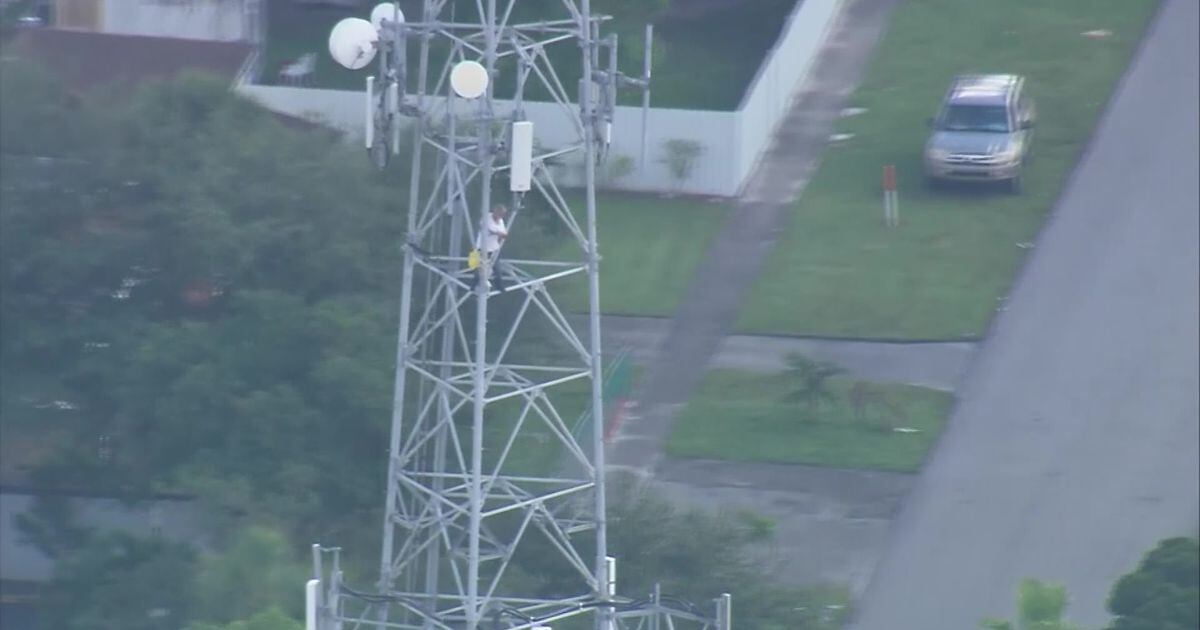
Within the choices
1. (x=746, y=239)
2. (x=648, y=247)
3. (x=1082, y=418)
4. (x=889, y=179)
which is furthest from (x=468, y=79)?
(x=889, y=179)

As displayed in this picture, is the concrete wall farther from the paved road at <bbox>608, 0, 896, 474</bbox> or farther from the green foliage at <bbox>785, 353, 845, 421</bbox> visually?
the green foliage at <bbox>785, 353, 845, 421</bbox>

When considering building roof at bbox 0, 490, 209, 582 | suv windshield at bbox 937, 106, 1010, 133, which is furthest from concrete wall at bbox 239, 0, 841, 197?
building roof at bbox 0, 490, 209, 582

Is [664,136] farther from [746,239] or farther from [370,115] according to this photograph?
[370,115]

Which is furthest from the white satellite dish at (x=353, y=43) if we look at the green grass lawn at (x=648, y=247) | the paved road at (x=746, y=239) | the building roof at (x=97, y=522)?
the green grass lawn at (x=648, y=247)

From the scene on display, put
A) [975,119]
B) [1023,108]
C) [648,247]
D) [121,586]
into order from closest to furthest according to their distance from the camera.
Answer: [121,586] → [648,247] → [975,119] → [1023,108]

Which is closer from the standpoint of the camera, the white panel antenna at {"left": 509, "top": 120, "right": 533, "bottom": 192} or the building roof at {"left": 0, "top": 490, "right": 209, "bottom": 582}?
the white panel antenna at {"left": 509, "top": 120, "right": 533, "bottom": 192}

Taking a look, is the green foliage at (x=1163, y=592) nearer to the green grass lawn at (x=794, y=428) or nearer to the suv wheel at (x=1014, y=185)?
the green grass lawn at (x=794, y=428)

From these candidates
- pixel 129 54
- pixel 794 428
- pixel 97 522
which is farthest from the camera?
pixel 129 54
